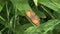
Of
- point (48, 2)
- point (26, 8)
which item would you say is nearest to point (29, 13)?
point (26, 8)

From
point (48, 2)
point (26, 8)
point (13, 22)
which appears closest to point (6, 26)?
A: point (13, 22)

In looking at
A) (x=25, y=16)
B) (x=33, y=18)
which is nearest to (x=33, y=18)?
(x=33, y=18)

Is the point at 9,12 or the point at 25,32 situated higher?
the point at 9,12

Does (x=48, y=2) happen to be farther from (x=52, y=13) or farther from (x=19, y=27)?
(x=19, y=27)

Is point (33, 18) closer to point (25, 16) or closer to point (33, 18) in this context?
point (33, 18)

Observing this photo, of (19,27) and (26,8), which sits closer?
(26,8)

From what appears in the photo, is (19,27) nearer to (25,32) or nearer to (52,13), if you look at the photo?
(25,32)
